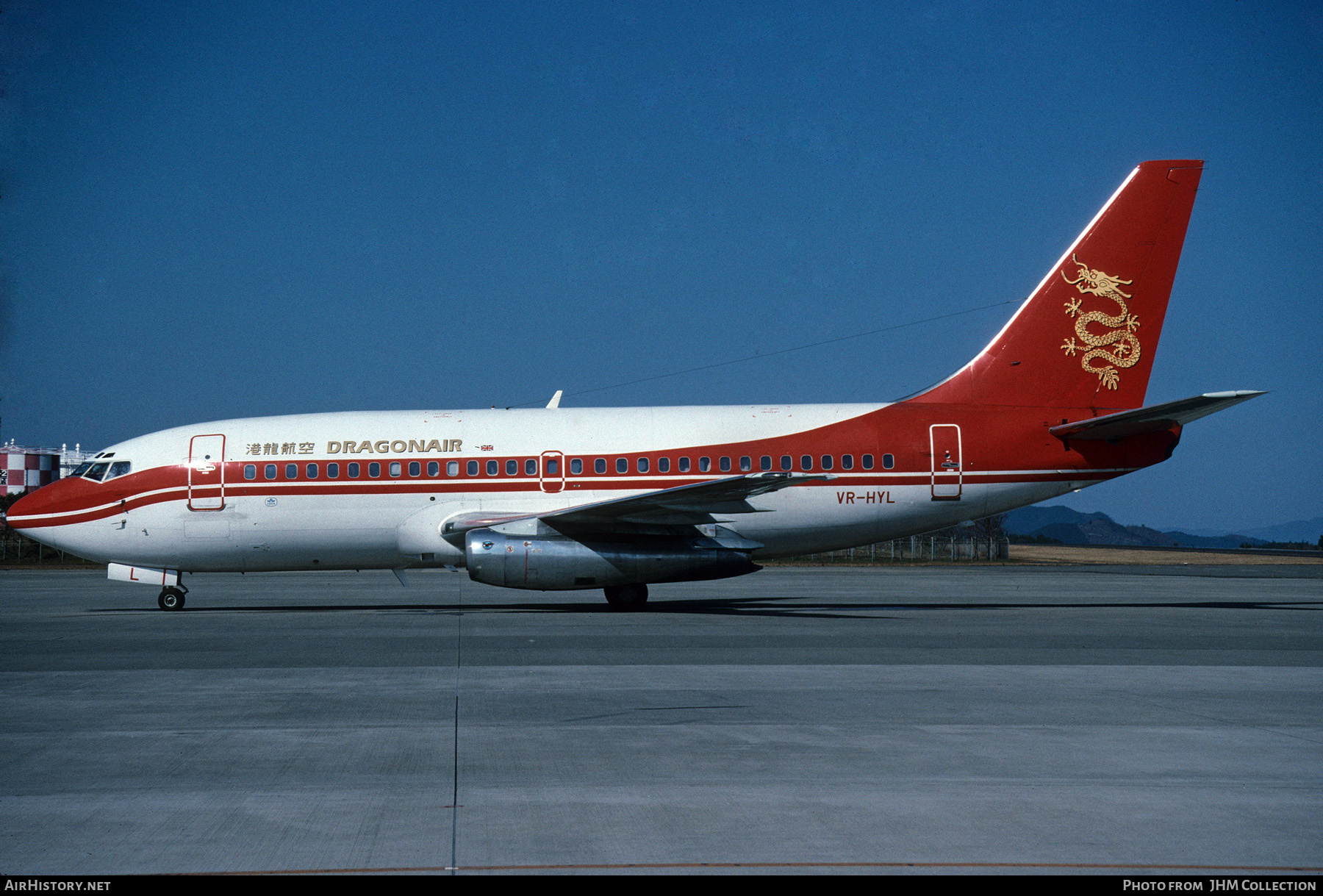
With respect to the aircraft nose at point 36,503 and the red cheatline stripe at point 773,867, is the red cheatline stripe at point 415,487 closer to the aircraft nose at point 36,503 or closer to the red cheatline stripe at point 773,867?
the aircraft nose at point 36,503

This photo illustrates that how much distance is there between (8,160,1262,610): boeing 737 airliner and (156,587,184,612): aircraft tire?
4 cm

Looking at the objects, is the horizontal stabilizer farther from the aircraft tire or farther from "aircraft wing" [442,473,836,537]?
the aircraft tire

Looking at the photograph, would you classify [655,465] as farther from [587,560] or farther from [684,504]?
[587,560]

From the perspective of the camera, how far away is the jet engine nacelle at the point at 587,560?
17.9 metres

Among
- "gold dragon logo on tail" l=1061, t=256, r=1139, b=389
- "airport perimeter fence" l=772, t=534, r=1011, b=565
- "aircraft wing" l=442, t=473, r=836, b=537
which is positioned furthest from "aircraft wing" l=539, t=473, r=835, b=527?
"airport perimeter fence" l=772, t=534, r=1011, b=565

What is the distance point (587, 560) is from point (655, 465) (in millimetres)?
2663

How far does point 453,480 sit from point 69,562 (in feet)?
98.5

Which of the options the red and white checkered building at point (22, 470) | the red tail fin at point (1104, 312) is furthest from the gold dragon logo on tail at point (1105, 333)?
the red and white checkered building at point (22, 470)

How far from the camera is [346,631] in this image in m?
15.7

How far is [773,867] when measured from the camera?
187 inches

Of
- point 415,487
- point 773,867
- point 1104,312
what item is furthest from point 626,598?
point 773,867

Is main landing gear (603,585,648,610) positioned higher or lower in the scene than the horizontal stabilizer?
lower

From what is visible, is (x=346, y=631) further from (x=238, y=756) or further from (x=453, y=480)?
(x=238, y=756)

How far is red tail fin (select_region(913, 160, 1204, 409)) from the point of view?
20375 mm
